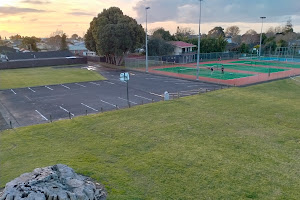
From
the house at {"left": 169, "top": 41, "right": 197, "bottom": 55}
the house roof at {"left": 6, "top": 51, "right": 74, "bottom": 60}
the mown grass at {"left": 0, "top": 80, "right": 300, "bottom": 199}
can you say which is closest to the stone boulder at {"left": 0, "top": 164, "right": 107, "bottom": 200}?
the mown grass at {"left": 0, "top": 80, "right": 300, "bottom": 199}

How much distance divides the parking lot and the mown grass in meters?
3.14

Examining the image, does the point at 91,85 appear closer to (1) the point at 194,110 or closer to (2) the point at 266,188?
(1) the point at 194,110

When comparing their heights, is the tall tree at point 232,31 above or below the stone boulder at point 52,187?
above

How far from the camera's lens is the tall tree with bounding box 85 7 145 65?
48188 mm

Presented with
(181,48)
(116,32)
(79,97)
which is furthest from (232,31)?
(79,97)

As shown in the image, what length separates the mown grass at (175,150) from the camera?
30.7 ft

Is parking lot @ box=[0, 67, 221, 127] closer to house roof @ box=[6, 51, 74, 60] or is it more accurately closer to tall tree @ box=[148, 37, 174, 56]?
tall tree @ box=[148, 37, 174, 56]

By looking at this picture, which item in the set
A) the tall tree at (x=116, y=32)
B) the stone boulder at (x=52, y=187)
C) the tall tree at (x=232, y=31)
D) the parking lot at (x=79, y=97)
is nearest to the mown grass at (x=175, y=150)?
the stone boulder at (x=52, y=187)

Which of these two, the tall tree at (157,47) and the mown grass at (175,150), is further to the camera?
the tall tree at (157,47)

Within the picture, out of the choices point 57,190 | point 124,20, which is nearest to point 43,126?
point 57,190

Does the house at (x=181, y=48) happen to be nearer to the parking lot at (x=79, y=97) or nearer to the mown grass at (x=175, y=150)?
the parking lot at (x=79, y=97)

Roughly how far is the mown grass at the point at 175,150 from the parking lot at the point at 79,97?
3.14 m

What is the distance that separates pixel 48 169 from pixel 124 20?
4568 cm

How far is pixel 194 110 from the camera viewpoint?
1948 cm
